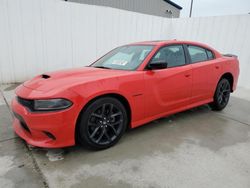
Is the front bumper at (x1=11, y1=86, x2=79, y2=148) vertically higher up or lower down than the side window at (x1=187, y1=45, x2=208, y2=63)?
Result: lower down

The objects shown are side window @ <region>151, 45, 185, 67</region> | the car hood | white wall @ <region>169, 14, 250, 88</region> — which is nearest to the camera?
the car hood

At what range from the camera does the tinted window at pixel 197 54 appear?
3.39 metres

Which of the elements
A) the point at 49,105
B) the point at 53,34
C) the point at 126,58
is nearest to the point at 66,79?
the point at 49,105

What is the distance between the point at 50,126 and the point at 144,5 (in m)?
12.8

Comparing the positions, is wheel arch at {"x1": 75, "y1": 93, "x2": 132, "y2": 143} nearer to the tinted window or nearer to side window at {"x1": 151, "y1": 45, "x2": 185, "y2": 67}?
side window at {"x1": 151, "y1": 45, "x2": 185, "y2": 67}

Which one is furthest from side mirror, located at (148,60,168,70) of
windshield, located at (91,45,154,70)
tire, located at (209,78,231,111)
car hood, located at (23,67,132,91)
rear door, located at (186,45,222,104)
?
tire, located at (209,78,231,111)

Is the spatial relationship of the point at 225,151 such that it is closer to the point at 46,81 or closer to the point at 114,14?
the point at 46,81

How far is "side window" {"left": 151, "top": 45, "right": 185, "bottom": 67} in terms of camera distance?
2.93 metres

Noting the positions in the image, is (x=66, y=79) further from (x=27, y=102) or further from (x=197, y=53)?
(x=197, y=53)

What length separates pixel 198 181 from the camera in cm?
190

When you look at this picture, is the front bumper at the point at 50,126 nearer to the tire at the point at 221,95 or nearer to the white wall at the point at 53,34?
the tire at the point at 221,95

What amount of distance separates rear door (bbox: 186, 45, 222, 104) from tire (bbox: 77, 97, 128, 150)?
157 cm

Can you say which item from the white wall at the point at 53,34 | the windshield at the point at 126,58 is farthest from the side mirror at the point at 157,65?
the white wall at the point at 53,34

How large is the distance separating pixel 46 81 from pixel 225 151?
248 centimetres
